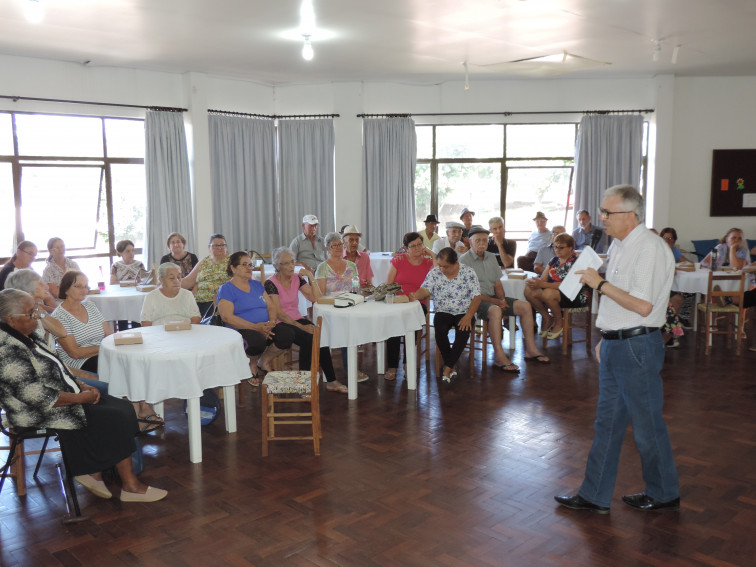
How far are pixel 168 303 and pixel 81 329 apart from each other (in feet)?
2.42

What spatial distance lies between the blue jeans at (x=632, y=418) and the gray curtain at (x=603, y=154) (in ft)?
23.6

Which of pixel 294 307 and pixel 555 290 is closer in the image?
pixel 294 307

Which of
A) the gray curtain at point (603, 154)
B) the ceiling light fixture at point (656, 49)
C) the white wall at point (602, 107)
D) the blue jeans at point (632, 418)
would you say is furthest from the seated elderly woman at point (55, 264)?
the gray curtain at point (603, 154)

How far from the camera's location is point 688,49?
791cm

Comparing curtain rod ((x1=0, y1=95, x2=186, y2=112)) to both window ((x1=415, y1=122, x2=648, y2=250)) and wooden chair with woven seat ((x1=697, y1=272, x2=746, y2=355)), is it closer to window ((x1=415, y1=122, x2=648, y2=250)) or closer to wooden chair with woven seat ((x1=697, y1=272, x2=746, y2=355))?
window ((x1=415, y1=122, x2=648, y2=250))

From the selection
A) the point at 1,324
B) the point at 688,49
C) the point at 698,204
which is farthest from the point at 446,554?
the point at 698,204

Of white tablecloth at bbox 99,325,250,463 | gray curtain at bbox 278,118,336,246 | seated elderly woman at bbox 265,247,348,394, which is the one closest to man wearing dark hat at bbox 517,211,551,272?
gray curtain at bbox 278,118,336,246

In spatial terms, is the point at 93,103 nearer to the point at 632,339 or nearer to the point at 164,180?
the point at 164,180

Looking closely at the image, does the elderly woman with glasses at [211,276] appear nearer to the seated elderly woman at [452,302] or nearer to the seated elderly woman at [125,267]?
the seated elderly woman at [125,267]

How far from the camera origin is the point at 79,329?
441cm

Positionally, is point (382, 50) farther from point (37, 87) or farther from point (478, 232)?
point (37, 87)

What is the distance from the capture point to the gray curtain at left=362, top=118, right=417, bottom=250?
993cm

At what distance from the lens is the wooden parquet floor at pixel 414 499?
10.00 ft

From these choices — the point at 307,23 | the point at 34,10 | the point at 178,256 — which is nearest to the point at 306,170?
the point at 178,256
